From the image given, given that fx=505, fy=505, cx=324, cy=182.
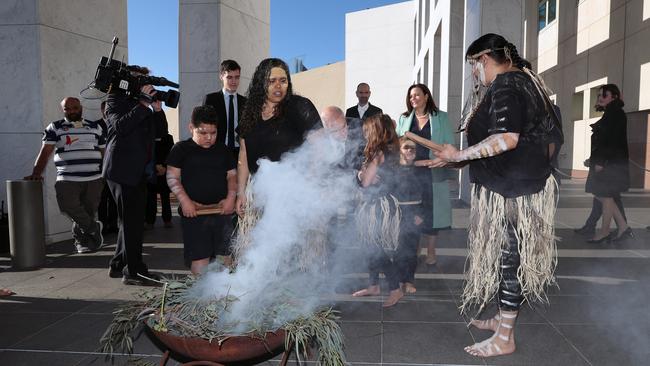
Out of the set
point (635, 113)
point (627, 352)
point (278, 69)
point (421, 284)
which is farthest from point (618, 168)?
point (635, 113)

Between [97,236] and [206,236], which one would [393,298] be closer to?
[206,236]

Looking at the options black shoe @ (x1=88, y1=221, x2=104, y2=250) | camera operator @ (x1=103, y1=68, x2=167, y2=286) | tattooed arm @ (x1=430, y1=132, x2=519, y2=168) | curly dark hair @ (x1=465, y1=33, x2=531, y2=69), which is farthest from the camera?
black shoe @ (x1=88, y1=221, x2=104, y2=250)

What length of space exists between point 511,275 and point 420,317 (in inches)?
37.8

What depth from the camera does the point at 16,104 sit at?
6598 mm

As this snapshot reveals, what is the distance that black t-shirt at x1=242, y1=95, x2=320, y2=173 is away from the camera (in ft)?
11.2

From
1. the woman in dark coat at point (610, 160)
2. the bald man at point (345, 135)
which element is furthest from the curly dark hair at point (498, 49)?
the woman in dark coat at point (610, 160)

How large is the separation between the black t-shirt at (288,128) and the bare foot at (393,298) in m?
1.53

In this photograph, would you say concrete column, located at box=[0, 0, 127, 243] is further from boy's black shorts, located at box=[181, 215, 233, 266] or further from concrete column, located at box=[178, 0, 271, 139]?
boy's black shorts, located at box=[181, 215, 233, 266]

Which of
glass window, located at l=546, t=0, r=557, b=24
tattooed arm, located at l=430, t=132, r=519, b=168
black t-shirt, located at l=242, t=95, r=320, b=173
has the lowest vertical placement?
tattooed arm, located at l=430, t=132, r=519, b=168

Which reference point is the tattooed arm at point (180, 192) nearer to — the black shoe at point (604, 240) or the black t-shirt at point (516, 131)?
the black t-shirt at point (516, 131)

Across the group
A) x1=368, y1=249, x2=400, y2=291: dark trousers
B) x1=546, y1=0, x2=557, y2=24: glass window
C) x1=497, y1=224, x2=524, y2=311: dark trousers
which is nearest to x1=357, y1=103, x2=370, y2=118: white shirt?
x1=368, y1=249, x2=400, y2=291: dark trousers

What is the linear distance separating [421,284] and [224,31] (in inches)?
226

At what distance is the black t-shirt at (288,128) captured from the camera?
340 cm

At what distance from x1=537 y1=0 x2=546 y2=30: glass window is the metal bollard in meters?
20.4
